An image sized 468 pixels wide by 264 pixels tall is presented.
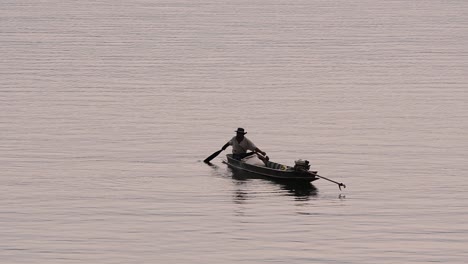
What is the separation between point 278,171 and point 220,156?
43.9ft

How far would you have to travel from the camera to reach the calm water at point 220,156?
5162 cm

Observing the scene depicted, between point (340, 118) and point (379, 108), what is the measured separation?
21.9 ft

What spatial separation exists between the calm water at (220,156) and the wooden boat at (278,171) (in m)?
0.63

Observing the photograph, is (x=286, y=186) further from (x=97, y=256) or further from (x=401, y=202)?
(x=97, y=256)

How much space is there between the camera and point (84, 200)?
2399 inches

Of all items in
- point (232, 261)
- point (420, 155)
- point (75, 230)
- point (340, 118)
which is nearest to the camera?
point (232, 261)

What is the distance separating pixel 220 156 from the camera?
77688 millimetres

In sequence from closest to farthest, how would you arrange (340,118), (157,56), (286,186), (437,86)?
(286,186) < (340,118) < (437,86) < (157,56)

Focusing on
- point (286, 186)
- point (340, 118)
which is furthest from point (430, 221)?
point (340, 118)

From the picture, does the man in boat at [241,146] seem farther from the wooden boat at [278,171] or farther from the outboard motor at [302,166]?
the outboard motor at [302,166]

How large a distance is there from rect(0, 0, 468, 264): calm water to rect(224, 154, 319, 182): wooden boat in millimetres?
628

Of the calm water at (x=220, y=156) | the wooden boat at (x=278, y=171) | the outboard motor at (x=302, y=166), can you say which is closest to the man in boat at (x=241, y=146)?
the wooden boat at (x=278, y=171)

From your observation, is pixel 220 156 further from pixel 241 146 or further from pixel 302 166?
pixel 302 166

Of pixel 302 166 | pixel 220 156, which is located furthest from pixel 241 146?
pixel 220 156
